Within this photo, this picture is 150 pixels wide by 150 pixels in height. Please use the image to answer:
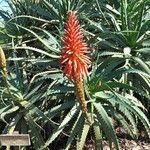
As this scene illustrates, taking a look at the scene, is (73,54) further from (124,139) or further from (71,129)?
(124,139)

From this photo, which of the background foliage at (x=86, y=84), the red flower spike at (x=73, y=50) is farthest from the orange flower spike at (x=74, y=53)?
the background foliage at (x=86, y=84)

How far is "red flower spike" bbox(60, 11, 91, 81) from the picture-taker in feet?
7.54

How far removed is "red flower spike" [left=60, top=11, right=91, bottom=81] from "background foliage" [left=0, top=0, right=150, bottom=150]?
0.51 m

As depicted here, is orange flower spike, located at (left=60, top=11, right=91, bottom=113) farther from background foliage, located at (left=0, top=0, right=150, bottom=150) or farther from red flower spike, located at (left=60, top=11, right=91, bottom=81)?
background foliage, located at (left=0, top=0, right=150, bottom=150)

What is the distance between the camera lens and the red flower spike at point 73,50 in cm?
230

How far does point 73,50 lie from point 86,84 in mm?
766

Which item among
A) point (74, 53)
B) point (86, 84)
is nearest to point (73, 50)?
point (74, 53)

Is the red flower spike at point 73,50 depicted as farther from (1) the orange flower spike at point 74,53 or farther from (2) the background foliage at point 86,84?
(2) the background foliage at point 86,84

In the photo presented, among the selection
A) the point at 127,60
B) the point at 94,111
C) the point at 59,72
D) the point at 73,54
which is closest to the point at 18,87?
the point at 59,72

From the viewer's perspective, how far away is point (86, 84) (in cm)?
310

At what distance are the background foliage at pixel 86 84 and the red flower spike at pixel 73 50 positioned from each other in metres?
0.51

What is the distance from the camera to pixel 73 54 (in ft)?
7.78

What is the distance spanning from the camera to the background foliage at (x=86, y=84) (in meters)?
3.02

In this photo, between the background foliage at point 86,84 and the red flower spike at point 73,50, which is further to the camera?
the background foliage at point 86,84
